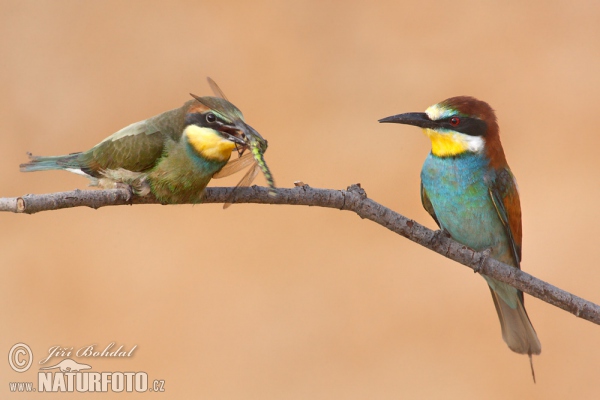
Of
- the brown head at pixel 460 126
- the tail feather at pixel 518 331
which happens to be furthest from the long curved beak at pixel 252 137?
the tail feather at pixel 518 331

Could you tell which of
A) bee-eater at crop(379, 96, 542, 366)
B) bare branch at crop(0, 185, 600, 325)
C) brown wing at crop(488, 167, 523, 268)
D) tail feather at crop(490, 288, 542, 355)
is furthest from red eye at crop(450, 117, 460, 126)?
tail feather at crop(490, 288, 542, 355)

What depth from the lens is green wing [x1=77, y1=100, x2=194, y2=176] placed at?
4.19 feet

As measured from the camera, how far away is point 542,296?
1.29m

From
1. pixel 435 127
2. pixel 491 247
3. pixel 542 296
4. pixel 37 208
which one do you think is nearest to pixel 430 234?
pixel 542 296

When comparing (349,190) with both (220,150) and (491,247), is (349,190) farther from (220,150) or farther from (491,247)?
(491,247)

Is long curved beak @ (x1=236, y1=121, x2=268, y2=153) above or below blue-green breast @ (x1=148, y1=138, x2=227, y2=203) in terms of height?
above

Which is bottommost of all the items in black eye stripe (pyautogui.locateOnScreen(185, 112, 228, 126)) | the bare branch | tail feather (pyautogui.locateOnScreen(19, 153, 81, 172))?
the bare branch

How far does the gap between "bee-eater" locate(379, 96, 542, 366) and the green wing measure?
1.82 feet

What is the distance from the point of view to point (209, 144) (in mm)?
1236

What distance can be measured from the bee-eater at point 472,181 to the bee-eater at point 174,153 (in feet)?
1.71

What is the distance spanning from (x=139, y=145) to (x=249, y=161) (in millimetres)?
207

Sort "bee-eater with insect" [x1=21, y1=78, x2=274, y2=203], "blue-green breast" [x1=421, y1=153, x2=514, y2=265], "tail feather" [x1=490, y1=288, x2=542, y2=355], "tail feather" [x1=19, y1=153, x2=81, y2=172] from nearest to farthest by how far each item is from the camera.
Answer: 1. "bee-eater with insect" [x1=21, y1=78, x2=274, y2=203]
2. "tail feather" [x1=19, y1=153, x2=81, y2=172]
3. "blue-green breast" [x1=421, y1=153, x2=514, y2=265]
4. "tail feather" [x1=490, y1=288, x2=542, y2=355]

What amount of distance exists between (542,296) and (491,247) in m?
0.46

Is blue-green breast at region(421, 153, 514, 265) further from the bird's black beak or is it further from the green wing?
the green wing
